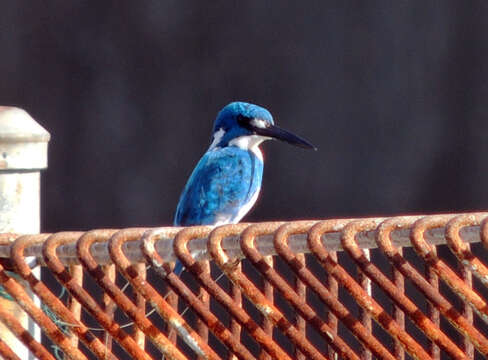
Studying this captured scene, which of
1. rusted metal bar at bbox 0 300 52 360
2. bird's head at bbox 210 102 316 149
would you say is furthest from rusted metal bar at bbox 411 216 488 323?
bird's head at bbox 210 102 316 149

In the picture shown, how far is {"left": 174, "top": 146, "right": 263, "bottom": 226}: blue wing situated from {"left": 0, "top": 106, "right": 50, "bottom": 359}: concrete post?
6.52ft

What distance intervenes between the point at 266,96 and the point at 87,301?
4639mm

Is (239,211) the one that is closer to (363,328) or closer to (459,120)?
(459,120)

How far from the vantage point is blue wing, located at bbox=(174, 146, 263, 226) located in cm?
501

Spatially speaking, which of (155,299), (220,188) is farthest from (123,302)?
(220,188)

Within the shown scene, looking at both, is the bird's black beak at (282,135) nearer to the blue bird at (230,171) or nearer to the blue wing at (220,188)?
the blue bird at (230,171)

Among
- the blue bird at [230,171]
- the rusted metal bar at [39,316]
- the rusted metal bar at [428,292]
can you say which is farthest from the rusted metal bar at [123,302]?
the blue bird at [230,171]

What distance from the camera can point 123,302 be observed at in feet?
8.05

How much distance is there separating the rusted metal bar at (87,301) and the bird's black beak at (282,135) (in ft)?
8.87

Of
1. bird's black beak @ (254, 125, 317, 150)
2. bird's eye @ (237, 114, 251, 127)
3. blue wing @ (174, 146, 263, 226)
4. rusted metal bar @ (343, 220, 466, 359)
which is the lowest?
blue wing @ (174, 146, 263, 226)

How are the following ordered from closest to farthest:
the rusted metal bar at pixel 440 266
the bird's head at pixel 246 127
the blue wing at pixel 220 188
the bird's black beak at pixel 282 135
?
the rusted metal bar at pixel 440 266
the blue wing at pixel 220 188
the bird's black beak at pixel 282 135
the bird's head at pixel 246 127

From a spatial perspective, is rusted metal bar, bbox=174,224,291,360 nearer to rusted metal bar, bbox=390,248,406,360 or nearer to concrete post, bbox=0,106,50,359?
rusted metal bar, bbox=390,248,406,360

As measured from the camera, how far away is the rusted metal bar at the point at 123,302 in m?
2.46

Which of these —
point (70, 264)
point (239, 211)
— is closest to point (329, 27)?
point (239, 211)
